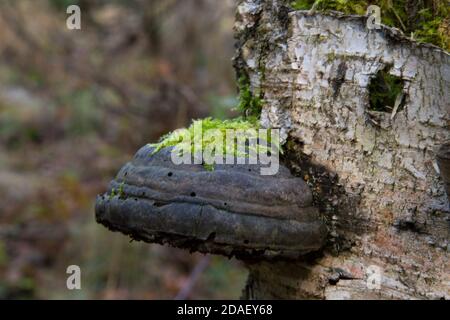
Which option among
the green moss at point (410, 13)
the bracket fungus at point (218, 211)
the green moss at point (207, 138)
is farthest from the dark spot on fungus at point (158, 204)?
the green moss at point (410, 13)

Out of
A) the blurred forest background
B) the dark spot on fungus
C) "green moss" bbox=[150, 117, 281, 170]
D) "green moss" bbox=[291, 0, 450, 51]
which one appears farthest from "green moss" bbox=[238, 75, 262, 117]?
the blurred forest background

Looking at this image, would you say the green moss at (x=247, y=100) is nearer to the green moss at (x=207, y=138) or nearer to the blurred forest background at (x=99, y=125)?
the green moss at (x=207, y=138)

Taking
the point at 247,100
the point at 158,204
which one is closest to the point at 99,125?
the point at 247,100

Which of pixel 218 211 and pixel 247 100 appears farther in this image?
pixel 247 100

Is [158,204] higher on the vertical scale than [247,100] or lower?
lower

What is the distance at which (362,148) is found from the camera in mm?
1757

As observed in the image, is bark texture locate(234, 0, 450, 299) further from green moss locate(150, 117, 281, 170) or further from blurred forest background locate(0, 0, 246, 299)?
blurred forest background locate(0, 0, 246, 299)

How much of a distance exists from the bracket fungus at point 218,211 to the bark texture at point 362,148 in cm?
14

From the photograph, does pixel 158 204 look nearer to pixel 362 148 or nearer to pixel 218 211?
pixel 218 211

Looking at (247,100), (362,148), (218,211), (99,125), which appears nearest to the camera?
(218,211)

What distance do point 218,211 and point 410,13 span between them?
38.9 inches

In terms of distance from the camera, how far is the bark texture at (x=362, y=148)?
1671 millimetres

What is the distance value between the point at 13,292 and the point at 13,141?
448cm

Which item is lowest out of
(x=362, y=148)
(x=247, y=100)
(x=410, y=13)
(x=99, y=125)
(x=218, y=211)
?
(x=218, y=211)
